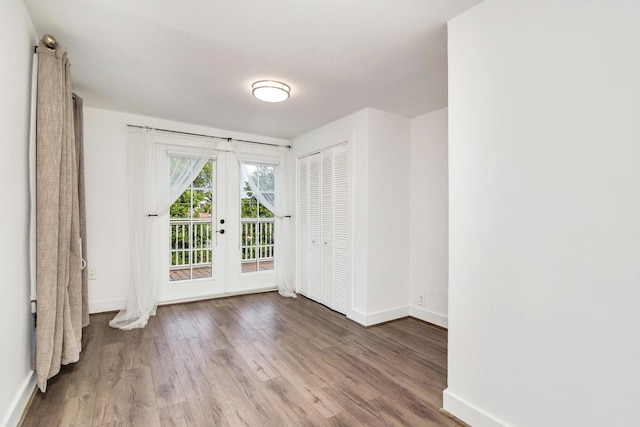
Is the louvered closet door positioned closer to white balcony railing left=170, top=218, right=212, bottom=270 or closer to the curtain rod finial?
white balcony railing left=170, top=218, right=212, bottom=270

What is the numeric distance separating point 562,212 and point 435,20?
4.42 ft

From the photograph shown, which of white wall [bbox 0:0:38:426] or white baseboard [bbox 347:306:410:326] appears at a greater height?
white wall [bbox 0:0:38:426]

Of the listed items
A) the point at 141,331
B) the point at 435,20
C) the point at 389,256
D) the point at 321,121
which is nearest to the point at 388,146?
the point at 321,121

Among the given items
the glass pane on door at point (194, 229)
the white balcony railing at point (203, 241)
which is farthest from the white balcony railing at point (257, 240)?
the glass pane on door at point (194, 229)

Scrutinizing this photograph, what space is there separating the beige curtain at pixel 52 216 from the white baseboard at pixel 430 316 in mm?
3277

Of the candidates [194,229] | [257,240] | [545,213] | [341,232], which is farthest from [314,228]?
[545,213]

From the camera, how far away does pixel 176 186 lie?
3.89 meters

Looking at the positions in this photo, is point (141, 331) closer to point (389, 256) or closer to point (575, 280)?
point (389, 256)

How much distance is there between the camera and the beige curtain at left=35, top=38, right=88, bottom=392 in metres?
1.90

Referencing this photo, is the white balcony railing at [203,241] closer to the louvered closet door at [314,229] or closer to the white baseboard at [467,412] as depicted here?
the louvered closet door at [314,229]

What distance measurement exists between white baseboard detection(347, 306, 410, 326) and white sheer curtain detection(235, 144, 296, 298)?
4.16 feet

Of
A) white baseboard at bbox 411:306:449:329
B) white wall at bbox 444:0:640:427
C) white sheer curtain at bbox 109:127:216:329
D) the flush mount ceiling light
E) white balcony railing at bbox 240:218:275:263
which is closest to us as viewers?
white wall at bbox 444:0:640:427

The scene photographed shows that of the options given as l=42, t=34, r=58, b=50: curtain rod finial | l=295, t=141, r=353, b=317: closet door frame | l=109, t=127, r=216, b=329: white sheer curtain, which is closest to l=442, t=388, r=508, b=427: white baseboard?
l=295, t=141, r=353, b=317: closet door frame

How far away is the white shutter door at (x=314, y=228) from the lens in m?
4.14
